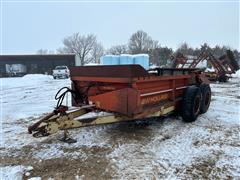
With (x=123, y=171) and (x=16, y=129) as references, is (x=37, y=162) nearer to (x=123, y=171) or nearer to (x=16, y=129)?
(x=123, y=171)

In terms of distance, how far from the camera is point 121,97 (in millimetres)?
3910

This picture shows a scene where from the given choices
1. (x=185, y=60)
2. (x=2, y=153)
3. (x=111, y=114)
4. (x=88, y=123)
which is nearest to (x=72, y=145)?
(x=88, y=123)

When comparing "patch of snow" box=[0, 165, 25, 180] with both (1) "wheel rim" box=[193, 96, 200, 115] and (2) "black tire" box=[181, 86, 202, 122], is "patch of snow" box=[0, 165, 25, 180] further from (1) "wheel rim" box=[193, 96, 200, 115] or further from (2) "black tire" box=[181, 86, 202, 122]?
(1) "wheel rim" box=[193, 96, 200, 115]

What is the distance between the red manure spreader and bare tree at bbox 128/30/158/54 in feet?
160

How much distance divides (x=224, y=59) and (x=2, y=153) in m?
17.3

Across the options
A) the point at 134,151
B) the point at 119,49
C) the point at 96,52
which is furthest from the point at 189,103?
the point at 96,52

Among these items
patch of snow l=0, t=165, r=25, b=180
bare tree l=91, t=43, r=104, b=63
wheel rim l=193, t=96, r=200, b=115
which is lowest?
patch of snow l=0, t=165, r=25, b=180

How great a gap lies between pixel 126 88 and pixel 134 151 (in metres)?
1.02

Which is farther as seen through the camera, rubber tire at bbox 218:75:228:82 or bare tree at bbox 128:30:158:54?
bare tree at bbox 128:30:158:54

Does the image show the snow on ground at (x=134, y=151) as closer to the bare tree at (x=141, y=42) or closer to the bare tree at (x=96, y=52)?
the bare tree at (x=141, y=42)

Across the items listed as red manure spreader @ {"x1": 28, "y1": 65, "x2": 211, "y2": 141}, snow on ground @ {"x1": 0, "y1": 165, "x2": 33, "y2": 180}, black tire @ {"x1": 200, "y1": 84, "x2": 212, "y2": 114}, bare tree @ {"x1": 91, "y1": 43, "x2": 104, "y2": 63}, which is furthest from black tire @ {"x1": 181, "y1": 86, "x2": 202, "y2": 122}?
bare tree @ {"x1": 91, "y1": 43, "x2": 104, "y2": 63}

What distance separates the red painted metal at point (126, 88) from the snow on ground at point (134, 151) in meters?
0.55

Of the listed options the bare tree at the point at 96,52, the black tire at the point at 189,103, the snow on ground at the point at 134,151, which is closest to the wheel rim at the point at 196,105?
the black tire at the point at 189,103

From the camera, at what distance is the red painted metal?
384 centimetres
